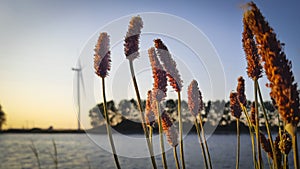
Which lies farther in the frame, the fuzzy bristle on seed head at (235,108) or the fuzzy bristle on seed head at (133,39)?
the fuzzy bristle on seed head at (235,108)

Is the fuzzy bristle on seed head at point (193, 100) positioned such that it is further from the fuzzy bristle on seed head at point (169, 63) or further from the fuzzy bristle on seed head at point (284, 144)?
the fuzzy bristle on seed head at point (284, 144)

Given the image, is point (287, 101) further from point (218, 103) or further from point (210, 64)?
point (218, 103)

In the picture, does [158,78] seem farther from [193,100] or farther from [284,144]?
[284,144]

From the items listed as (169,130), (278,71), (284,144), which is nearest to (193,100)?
(169,130)

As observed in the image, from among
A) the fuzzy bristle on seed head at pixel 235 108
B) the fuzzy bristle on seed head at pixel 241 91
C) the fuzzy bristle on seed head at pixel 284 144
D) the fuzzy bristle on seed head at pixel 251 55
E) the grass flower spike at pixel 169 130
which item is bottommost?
the fuzzy bristle on seed head at pixel 284 144

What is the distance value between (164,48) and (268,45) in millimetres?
537

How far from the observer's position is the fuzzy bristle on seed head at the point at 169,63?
113 centimetres

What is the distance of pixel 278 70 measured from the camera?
617mm

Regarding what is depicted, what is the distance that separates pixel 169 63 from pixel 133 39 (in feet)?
0.52

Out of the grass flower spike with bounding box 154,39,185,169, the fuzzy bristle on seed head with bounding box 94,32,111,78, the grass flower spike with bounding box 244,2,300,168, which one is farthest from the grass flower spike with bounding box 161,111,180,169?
the grass flower spike with bounding box 244,2,300,168

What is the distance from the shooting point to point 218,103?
1619mm

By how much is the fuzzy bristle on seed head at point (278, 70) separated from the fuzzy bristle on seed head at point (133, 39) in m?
0.49

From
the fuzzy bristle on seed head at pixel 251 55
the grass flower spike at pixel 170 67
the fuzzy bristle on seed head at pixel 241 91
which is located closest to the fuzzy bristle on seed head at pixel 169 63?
the grass flower spike at pixel 170 67

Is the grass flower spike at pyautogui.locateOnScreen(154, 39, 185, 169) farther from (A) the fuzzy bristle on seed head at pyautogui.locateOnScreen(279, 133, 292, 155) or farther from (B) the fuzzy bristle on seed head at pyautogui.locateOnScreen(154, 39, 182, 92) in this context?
(A) the fuzzy bristle on seed head at pyautogui.locateOnScreen(279, 133, 292, 155)
